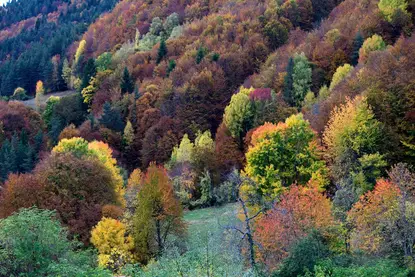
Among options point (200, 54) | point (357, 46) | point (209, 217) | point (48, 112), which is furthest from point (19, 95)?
point (209, 217)

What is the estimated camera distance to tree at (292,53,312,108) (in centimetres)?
6712

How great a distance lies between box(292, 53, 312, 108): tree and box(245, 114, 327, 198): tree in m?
24.5

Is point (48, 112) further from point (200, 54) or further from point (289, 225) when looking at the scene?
point (289, 225)

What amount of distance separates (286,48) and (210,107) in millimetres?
20186

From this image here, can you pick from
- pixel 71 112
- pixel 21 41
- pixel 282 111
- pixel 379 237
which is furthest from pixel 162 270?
pixel 21 41

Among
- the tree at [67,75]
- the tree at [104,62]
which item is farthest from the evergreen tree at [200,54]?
the tree at [67,75]

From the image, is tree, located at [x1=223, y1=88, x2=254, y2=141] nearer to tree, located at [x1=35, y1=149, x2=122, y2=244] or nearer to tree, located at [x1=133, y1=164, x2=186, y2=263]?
tree, located at [x1=35, y1=149, x2=122, y2=244]

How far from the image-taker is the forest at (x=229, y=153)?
25.1 meters

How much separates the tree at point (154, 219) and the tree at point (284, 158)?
26.7 feet

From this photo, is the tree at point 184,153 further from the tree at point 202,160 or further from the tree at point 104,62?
the tree at point 104,62

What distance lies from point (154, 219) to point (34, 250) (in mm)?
13276

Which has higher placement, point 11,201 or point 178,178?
point 11,201

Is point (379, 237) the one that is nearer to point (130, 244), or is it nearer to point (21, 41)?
point (130, 244)

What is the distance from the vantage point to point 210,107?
78.1 metres
